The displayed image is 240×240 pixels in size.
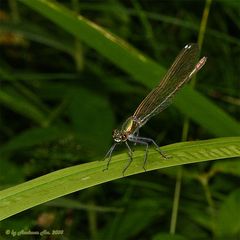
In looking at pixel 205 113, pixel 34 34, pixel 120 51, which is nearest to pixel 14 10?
pixel 34 34

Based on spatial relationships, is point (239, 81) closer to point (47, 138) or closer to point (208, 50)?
point (208, 50)

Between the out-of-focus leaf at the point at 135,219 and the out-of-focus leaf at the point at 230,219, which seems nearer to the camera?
the out-of-focus leaf at the point at 230,219

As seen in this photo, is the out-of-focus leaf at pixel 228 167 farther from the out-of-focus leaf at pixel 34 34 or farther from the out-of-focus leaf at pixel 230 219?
the out-of-focus leaf at pixel 34 34

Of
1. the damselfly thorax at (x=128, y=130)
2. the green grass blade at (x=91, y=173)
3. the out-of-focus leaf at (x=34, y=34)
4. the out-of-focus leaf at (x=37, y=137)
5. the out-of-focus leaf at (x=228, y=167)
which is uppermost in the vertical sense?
the out-of-focus leaf at (x=34, y=34)

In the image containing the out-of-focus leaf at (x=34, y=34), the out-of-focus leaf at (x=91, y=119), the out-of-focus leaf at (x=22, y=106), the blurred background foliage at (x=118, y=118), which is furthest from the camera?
the out-of-focus leaf at (x=34, y=34)

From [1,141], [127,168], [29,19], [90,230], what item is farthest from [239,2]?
[29,19]

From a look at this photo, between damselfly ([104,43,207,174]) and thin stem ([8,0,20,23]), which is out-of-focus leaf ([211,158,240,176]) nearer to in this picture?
damselfly ([104,43,207,174])

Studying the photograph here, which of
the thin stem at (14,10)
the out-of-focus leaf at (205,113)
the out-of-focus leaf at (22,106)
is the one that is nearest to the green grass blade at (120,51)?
the out-of-focus leaf at (205,113)

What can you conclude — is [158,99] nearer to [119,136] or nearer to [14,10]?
[119,136]

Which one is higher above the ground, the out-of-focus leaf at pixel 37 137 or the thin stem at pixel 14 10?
the thin stem at pixel 14 10

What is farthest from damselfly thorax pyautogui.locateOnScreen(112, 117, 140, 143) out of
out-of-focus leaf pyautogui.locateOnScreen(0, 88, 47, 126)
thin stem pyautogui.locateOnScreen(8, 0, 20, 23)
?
thin stem pyautogui.locateOnScreen(8, 0, 20, 23)
